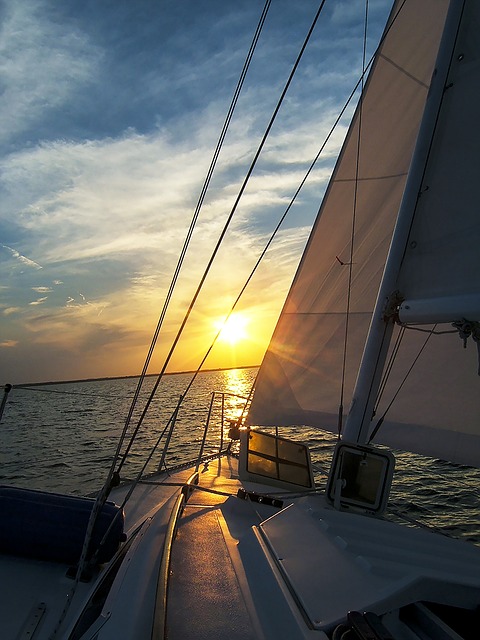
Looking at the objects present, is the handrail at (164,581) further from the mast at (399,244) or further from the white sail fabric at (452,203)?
the white sail fabric at (452,203)

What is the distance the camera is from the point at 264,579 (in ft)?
8.04

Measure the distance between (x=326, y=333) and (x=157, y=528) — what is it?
4.25 m

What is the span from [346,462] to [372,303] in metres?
2.89

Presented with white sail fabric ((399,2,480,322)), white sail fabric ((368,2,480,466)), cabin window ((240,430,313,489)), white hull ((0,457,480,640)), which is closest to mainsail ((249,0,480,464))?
cabin window ((240,430,313,489))

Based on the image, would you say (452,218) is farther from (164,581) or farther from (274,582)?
(164,581)

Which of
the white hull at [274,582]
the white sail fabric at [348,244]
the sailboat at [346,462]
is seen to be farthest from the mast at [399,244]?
the white sail fabric at [348,244]

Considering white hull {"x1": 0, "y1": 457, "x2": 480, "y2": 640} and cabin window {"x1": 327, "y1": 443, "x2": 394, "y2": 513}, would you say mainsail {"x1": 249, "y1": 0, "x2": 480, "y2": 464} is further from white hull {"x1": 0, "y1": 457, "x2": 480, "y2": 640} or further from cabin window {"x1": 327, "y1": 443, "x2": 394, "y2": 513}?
white hull {"x1": 0, "y1": 457, "x2": 480, "y2": 640}

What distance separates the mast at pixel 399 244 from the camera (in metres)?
4.34

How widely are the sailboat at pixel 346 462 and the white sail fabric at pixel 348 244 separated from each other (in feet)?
0.08

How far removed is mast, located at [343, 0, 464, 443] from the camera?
434 cm

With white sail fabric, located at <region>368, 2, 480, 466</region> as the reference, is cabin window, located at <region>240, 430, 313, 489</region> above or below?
below

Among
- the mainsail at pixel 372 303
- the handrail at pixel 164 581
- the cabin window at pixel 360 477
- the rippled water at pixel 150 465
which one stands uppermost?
the mainsail at pixel 372 303

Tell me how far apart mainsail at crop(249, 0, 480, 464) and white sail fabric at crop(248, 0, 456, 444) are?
0.05ft

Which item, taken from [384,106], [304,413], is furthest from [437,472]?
[384,106]
